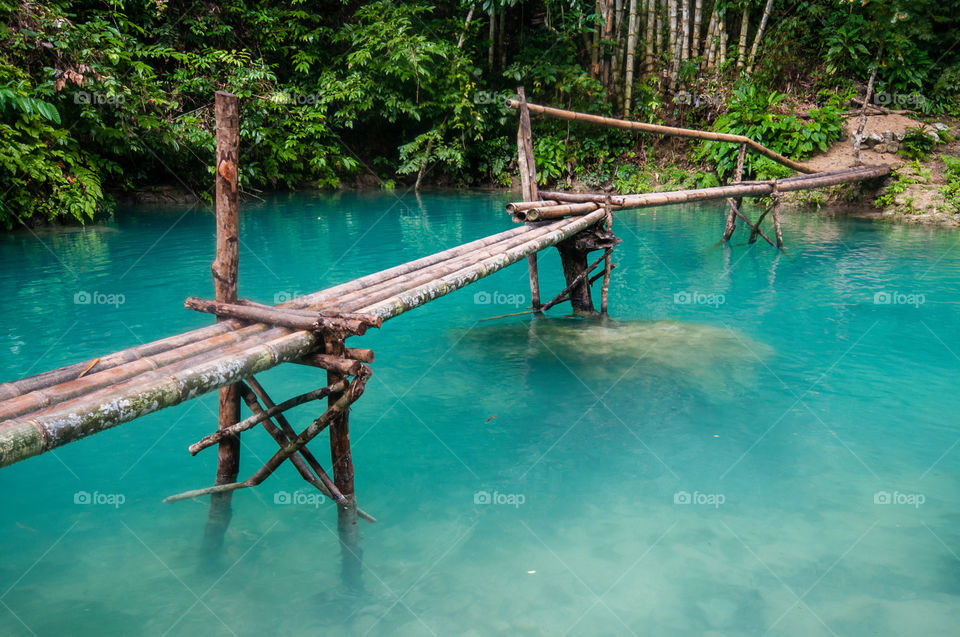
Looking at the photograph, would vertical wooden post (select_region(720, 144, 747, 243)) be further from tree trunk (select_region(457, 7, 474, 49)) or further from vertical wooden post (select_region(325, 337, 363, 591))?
tree trunk (select_region(457, 7, 474, 49))

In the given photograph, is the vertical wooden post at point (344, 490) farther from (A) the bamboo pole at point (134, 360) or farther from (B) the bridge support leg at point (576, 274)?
(B) the bridge support leg at point (576, 274)

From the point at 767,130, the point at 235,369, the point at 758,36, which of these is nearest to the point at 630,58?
the point at 758,36

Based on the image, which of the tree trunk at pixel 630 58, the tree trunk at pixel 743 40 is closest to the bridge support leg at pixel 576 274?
the tree trunk at pixel 630 58

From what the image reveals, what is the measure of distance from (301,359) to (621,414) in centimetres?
247

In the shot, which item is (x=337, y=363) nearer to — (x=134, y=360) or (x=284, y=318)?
(x=284, y=318)

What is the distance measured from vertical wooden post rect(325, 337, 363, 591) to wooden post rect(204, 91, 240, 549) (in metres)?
0.54

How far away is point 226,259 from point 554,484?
210 centimetres

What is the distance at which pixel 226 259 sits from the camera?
3.05 meters

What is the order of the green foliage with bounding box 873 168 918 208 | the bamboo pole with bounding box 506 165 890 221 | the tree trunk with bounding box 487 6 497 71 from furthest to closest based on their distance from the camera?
the tree trunk with bounding box 487 6 497 71 < the green foliage with bounding box 873 168 918 208 < the bamboo pole with bounding box 506 165 890 221

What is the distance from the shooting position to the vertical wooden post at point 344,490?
9.56ft

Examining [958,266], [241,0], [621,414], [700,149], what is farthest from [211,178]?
[958,266]

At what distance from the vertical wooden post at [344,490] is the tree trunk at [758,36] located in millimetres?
14422

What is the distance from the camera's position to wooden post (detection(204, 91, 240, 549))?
2.89 m

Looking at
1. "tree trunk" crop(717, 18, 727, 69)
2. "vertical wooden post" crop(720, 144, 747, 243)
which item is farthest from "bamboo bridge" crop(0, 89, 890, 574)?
"tree trunk" crop(717, 18, 727, 69)
